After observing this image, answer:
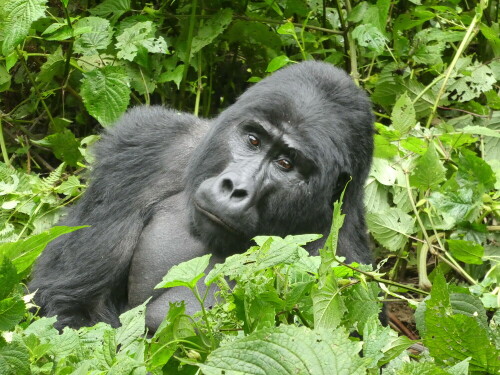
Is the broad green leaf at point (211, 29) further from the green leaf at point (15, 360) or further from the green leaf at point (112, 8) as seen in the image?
the green leaf at point (15, 360)

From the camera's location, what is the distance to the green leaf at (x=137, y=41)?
4.71 meters

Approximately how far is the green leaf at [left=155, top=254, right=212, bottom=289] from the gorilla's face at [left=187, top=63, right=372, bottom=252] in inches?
51.3

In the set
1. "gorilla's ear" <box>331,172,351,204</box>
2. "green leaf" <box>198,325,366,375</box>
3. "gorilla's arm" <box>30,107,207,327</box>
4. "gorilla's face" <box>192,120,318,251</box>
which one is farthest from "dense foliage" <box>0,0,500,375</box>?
"gorilla's face" <box>192,120,318,251</box>

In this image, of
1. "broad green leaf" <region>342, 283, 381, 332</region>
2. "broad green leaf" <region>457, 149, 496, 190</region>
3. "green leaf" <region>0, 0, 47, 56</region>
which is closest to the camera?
"broad green leaf" <region>342, 283, 381, 332</region>

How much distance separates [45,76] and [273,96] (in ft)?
6.42

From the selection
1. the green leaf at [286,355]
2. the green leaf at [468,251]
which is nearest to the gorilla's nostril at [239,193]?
the green leaf at [468,251]

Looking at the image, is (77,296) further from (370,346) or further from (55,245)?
(370,346)

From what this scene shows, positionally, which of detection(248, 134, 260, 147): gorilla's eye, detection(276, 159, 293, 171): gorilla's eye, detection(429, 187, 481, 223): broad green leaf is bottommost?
detection(429, 187, 481, 223): broad green leaf

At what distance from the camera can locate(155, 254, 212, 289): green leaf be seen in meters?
1.82

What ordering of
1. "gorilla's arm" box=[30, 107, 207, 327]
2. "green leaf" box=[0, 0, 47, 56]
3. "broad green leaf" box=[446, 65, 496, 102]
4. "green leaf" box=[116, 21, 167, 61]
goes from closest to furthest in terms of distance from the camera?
"gorilla's arm" box=[30, 107, 207, 327], "green leaf" box=[0, 0, 47, 56], "green leaf" box=[116, 21, 167, 61], "broad green leaf" box=[446, 65, 496, 102]

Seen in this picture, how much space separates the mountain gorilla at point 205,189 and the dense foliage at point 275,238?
16.3 inches

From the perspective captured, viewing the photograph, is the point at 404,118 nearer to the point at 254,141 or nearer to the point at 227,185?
the point at 254,141

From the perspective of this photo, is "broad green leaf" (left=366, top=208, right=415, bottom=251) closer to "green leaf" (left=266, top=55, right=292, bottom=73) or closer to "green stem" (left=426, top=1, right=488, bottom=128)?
"green stem" (left=426, top=1, right=488, bottom=128)

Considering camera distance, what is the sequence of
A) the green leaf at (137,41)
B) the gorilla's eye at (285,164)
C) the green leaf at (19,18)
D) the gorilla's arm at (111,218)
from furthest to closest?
the green leaf at (137,41) → the green leaf at (19,18) → the gorilla's arm at (111,218) → the gorilla's eye at (285,164)
